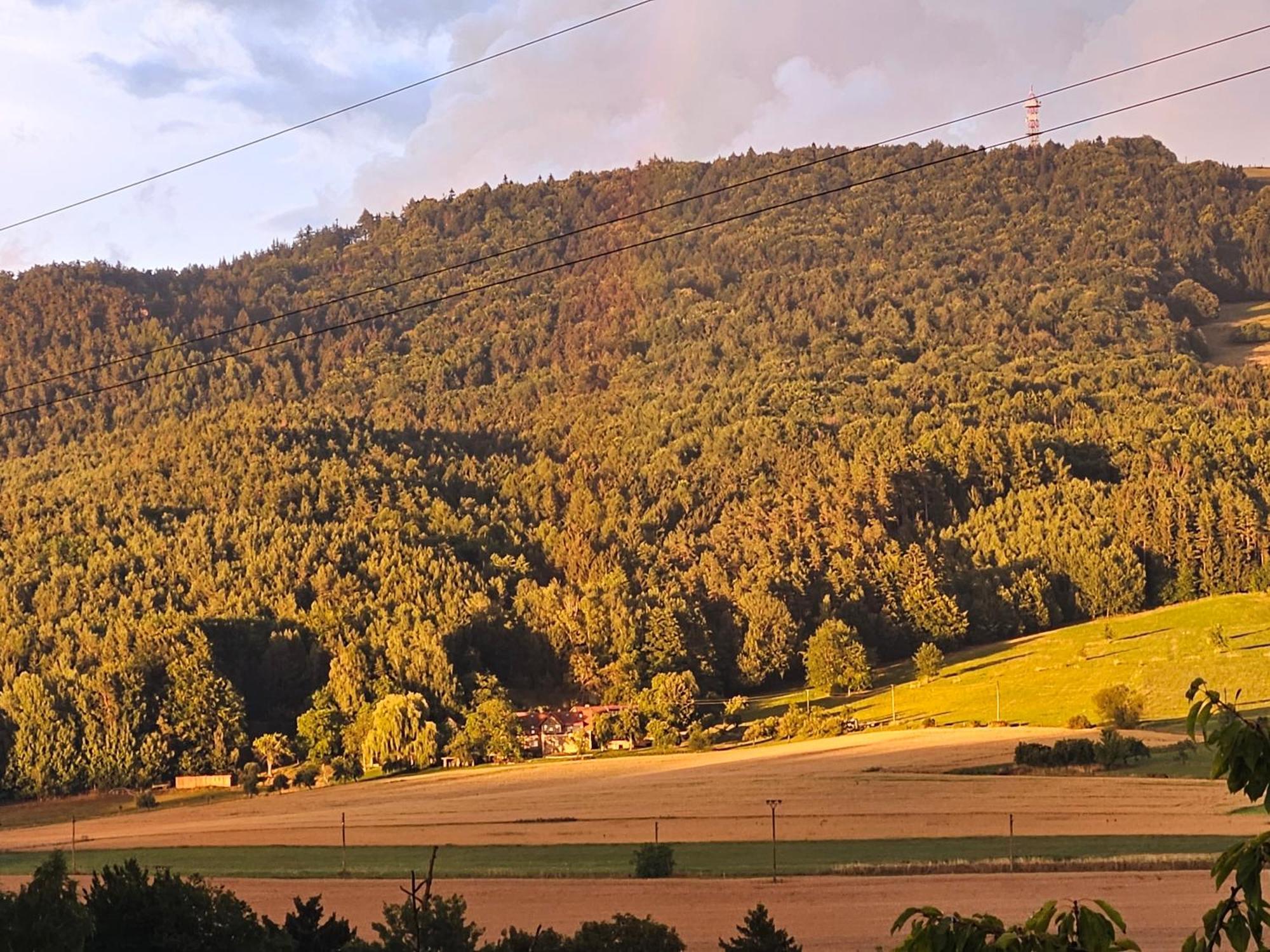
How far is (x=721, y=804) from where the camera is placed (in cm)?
4600

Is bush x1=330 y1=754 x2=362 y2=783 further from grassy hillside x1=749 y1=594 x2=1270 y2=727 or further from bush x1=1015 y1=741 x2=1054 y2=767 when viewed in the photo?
bush x1=1015 y1=741 x2=1054 y2=767

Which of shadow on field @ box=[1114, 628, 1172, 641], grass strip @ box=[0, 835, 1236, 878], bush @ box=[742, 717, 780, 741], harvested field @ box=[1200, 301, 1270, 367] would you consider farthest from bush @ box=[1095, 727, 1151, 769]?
harvested field @ box=[1200, 301, 1270, 367]

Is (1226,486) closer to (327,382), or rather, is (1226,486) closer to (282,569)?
(282,569)

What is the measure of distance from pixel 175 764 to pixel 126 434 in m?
80.0

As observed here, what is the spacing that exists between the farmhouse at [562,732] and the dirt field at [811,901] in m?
34.0

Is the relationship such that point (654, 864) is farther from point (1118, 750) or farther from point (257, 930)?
point (1118, 750)

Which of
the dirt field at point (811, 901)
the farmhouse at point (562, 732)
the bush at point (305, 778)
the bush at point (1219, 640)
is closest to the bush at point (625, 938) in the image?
the dirt field at point (811, 901)

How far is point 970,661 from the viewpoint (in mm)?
77812

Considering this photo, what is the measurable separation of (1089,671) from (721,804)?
1126 inches

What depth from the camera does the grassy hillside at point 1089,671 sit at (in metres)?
59.8

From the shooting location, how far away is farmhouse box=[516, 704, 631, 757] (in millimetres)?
68812

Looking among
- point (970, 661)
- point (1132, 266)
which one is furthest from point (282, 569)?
point (1132, 266)

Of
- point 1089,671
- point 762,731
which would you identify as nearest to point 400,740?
point 762,731

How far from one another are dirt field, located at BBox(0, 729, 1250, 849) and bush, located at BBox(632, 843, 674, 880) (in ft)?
21.3
